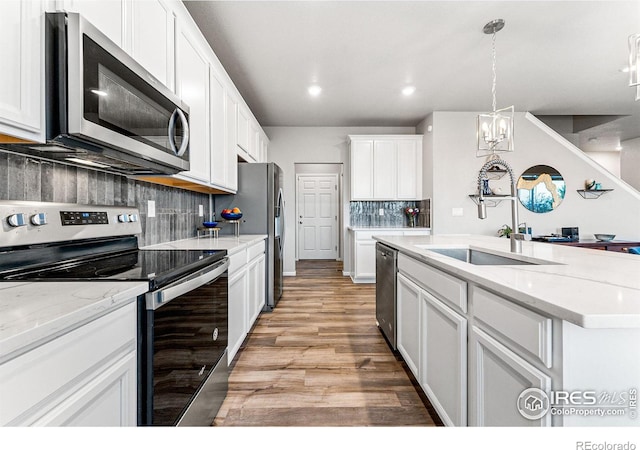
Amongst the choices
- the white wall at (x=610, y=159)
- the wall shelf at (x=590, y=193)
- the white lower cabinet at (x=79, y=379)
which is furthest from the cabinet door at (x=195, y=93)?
the white wall at (x=610, y=159)

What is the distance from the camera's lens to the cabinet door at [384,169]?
16.8 ft

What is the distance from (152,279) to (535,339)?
1.16 m

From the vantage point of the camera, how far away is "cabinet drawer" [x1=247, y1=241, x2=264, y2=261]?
2664 millimetres

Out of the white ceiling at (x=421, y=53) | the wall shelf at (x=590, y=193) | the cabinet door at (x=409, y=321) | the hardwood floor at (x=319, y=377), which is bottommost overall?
the hardwood floor at (x=319, y=377)

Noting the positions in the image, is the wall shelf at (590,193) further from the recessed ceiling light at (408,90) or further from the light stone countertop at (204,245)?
the light stone countertop at (204,245)

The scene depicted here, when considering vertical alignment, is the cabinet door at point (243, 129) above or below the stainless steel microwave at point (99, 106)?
above

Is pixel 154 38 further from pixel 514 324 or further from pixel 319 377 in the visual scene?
pixel 319 377

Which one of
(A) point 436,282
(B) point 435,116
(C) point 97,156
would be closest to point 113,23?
(C) point 97,156

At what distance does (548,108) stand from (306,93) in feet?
11.9

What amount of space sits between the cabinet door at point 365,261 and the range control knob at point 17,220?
165 inches

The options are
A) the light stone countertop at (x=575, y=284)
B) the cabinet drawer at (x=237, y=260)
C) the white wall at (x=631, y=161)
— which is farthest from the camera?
the white wall at (x=631, y=161)

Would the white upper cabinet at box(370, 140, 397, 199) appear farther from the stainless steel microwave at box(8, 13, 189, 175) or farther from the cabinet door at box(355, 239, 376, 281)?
the stainless steel microwave at box(8, 13, 189, 175)

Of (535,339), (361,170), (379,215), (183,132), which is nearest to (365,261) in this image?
(379,215)

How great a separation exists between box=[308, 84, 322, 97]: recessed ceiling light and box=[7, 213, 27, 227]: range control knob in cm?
329
